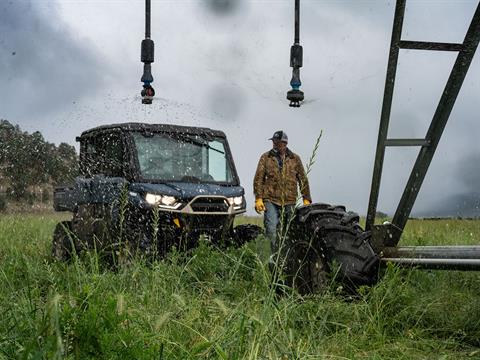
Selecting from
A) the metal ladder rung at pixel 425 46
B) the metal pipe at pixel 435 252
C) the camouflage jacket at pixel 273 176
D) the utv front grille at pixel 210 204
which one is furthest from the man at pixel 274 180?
the metal ladder rung at pixel 425 46

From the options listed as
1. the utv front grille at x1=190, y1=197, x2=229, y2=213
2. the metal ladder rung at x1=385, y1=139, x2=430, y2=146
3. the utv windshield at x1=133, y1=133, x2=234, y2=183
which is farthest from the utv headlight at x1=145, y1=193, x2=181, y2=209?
the metal ladder rung at x1=385, y1=139, x2=430, y2=146

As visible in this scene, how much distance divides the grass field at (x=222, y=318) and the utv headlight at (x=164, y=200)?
160 centimetres

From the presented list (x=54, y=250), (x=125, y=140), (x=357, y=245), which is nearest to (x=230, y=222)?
(x=125, y=140)

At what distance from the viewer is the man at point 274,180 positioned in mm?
10359

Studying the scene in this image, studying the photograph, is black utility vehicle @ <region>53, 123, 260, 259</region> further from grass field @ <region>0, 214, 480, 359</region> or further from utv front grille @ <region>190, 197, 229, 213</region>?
grass field @ <region>0, 214, 480, 359</region>

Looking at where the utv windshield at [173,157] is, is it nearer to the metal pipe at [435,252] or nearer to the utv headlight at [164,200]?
the utv headlight at [164,200]

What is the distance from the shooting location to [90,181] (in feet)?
33.4

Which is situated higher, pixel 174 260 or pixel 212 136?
pixel 212 136

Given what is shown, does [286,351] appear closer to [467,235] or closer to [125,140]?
[125,140]

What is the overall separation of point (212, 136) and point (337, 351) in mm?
6391

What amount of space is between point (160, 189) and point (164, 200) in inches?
5.8

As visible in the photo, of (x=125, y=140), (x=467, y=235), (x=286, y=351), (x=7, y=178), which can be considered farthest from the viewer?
(x=7, y=178)

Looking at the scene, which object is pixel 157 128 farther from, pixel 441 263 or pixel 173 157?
pixel 441 263

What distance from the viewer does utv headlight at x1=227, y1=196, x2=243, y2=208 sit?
9937 millimetres
